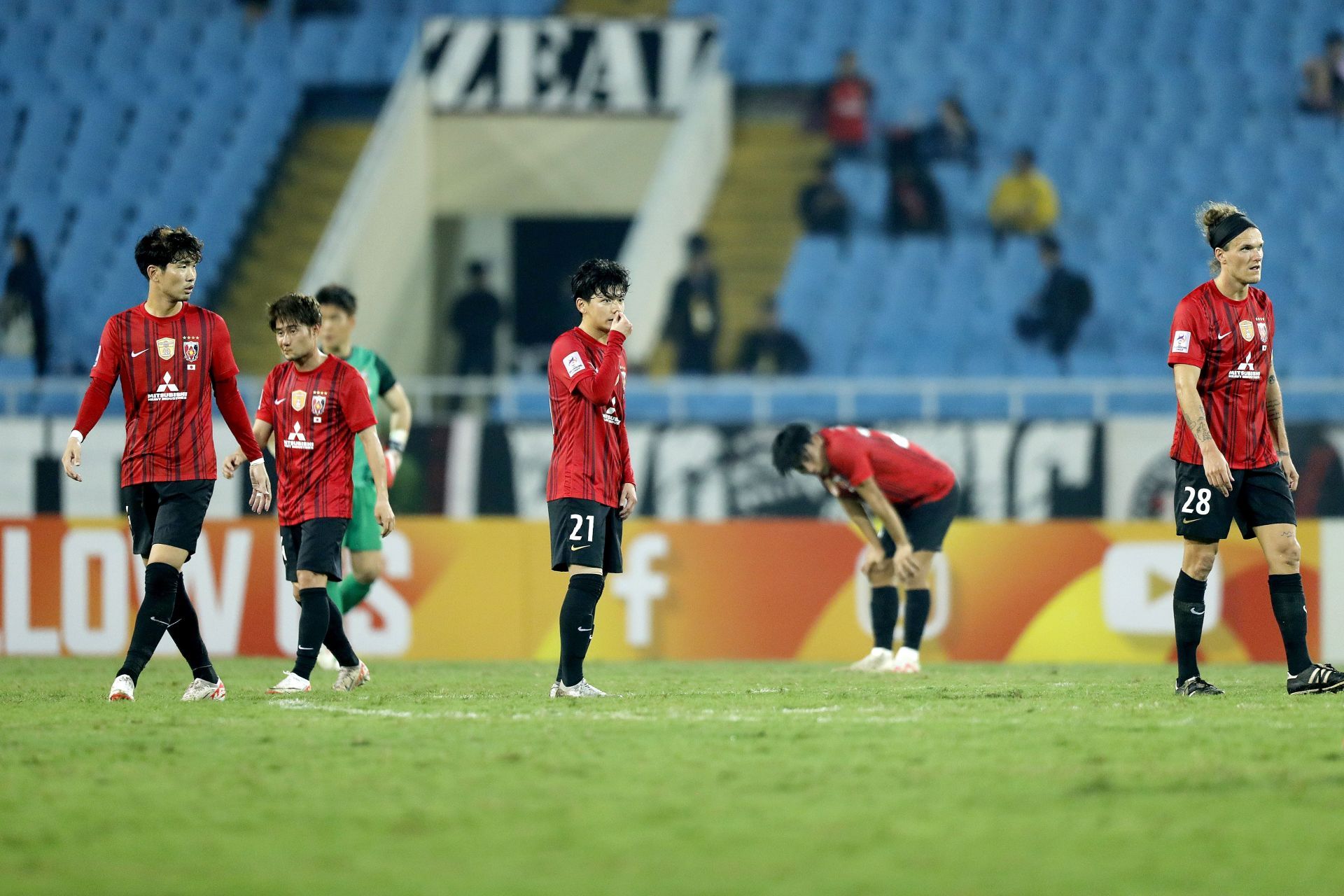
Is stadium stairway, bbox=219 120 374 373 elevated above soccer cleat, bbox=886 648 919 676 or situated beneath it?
elevated above

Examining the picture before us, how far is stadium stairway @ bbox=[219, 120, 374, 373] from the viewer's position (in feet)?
68.0

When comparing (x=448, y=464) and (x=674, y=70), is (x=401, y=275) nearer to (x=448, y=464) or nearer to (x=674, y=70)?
(x=674, y=70)

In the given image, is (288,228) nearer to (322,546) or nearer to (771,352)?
(771,352)

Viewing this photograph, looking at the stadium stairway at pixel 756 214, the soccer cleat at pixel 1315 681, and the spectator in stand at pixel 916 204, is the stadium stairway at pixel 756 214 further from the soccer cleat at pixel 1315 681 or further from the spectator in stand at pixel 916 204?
the soccer cleat at pixel 1315 681

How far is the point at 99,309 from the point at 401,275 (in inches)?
141

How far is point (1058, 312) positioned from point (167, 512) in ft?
42.4

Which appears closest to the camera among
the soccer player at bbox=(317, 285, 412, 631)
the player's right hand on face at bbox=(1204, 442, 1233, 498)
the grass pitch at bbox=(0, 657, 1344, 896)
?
the grass pitch at bbox=(0, 657, 1344, 896)

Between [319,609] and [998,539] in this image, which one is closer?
[319,609]

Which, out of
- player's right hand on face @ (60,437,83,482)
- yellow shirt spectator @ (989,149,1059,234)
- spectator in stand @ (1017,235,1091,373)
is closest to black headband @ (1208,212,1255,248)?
player's right hand on face @ (60,437,83,482)

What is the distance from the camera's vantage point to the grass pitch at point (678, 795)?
4.11 metres

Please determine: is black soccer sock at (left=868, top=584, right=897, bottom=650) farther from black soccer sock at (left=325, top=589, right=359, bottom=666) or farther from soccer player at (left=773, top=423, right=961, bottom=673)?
black soccer sock at (left=325, top=589, right=359, bottom=666)

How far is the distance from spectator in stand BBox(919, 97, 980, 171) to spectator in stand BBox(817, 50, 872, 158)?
78 cm

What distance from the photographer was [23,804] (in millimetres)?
5051

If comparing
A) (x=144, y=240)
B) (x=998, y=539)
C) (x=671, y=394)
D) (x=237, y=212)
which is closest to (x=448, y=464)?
(x=671, y=394)
